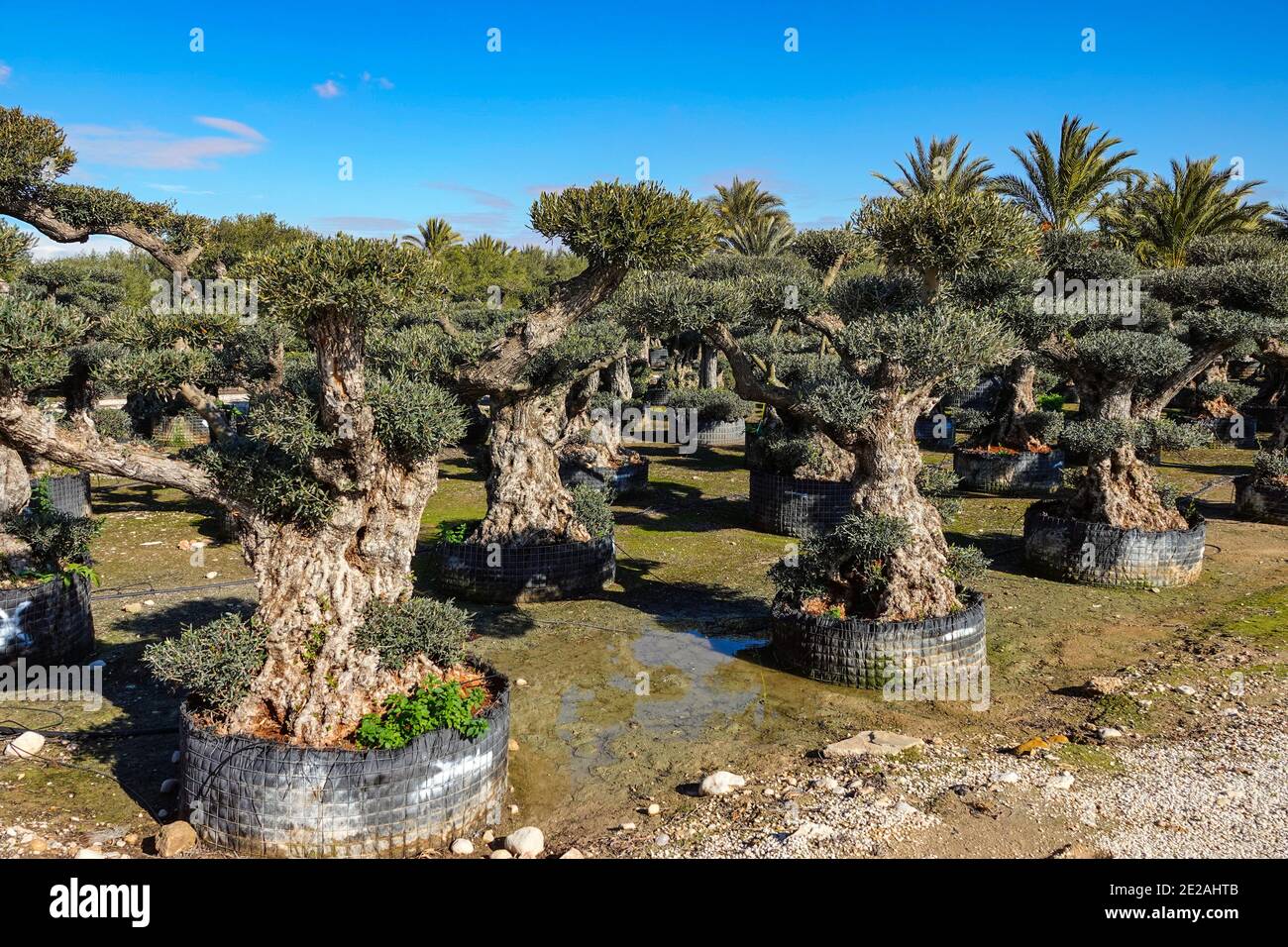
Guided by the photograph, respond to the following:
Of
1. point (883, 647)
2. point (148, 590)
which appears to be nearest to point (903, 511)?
point (883, 647)

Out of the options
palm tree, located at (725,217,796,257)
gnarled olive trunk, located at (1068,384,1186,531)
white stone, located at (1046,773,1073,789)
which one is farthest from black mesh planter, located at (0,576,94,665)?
palm tree, located at (725,217,796,257)

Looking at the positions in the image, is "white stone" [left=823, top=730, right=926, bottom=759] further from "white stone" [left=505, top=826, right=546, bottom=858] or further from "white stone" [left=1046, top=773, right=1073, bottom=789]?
"white stone" [left=505, top=826, right=546, bottom=858]

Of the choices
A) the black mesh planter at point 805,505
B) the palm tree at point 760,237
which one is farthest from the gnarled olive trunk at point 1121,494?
the palm tree at point 760,237

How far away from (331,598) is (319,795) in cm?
177

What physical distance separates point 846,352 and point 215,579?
10.1 metres

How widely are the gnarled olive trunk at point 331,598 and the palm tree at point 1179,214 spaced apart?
30772 mm

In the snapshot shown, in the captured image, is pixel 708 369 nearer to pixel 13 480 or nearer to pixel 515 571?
pixel 515 571

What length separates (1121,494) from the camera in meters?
15.2

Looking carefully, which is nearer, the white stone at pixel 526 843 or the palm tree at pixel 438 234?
the white stone at pixel 526 843

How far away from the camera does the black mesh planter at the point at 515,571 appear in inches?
542

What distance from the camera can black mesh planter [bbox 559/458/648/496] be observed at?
2108cm

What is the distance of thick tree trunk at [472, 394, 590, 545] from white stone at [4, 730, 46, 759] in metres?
6.59

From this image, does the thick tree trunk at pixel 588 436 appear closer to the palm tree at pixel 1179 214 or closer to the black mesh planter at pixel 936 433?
the black mesh planter at pixel 936 433

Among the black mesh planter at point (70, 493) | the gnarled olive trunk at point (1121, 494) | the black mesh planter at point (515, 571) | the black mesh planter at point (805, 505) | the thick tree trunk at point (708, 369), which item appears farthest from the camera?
the thick tree trunk at point (708, 369)
